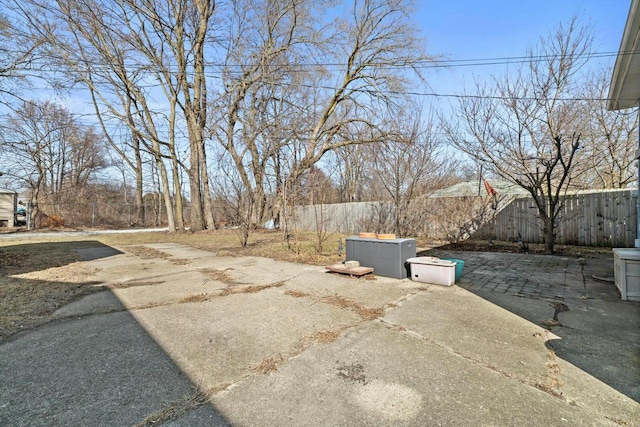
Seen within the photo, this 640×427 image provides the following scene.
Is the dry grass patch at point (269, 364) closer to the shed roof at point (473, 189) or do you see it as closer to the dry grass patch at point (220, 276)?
the dry grass patch at point (220, 276)

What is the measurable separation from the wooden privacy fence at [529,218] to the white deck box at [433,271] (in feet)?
11.2

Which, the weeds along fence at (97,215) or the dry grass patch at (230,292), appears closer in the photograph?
the dry grass patch at (230,292)

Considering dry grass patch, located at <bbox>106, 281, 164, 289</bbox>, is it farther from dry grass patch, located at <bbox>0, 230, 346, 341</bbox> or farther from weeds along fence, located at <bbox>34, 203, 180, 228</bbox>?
weeds along fence, located at <bbox>34, 203, 180, 228</bbox>

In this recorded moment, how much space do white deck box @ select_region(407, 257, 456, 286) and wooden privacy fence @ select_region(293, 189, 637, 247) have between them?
341 centimetres

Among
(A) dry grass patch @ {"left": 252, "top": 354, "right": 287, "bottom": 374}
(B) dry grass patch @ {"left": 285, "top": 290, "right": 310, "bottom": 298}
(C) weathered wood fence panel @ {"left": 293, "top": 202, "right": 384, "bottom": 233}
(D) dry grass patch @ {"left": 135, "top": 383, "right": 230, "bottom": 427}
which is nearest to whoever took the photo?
(D) dry grass patch @ {"left": 135, "top": 383, "right": 230, "bottom": 427}

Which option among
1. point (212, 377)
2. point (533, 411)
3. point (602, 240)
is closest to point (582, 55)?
point (602, 240)

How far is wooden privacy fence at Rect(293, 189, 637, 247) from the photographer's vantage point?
310 inches

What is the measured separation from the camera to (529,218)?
368 inches

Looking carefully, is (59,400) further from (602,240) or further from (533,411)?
(602,240)

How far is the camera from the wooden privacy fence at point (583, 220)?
25.6 ft

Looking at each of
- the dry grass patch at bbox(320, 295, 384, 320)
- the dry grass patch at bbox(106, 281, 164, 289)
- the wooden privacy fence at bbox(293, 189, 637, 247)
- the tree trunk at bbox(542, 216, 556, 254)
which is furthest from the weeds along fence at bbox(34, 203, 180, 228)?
the tree trunk at bbox(542, 216, 556, 254)

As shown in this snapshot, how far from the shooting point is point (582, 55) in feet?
23.4

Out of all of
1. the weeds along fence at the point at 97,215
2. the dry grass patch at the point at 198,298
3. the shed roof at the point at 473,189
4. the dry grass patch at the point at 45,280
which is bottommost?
the dry grass patch at the point at 198,298

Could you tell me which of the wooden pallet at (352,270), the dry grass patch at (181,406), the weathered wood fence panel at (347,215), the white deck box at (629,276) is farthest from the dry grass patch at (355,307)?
the weathered wood fence panel at (347,215)
